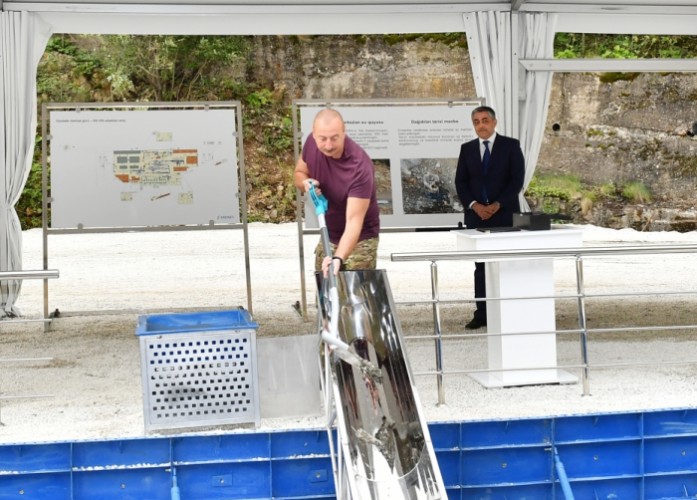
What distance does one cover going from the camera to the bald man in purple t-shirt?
12.6 feet

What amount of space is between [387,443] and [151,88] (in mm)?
18197

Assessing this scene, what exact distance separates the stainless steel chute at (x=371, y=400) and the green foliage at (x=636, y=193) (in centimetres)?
1700

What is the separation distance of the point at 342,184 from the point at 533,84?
352 cm

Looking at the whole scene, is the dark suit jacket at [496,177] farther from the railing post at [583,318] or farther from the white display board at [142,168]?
the railing post at [583,318]

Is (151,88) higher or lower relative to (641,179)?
higher

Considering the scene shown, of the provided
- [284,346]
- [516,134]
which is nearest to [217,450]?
[284,346]

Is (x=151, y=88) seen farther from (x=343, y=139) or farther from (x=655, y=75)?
(x=343, y=139)

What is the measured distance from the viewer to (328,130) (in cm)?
383

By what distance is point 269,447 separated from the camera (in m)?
3.86

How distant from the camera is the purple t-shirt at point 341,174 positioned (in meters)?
3.91

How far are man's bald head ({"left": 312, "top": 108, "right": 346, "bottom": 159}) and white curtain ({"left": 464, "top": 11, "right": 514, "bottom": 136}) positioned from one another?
10.8 ft

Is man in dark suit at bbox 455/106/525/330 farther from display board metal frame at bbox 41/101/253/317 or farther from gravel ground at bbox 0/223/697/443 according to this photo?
display board metal frame at bbox 41/101/253/317

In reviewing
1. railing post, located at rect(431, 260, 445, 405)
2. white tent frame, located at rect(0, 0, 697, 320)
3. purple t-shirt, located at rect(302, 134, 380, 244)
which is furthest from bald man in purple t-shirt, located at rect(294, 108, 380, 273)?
white tent frame, located at rect(0, 0, 697, 320)

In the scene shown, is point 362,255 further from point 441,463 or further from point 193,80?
point 193,80
